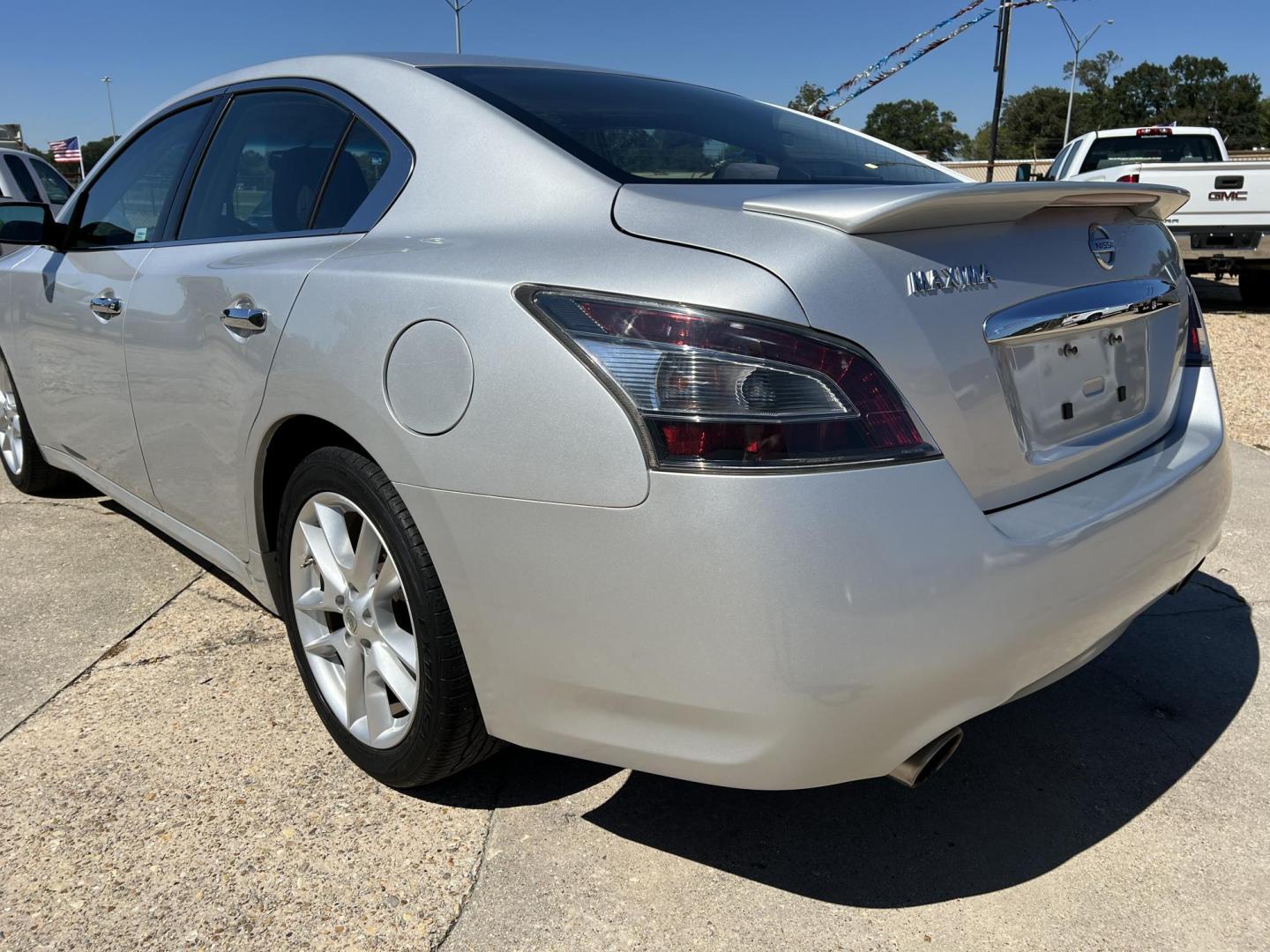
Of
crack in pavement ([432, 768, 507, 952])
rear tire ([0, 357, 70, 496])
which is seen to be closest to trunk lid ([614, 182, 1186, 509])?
crack in pavement ([432, 768, 507, 952])

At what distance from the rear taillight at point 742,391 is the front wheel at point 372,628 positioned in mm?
588

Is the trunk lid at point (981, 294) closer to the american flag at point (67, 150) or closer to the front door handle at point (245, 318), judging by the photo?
the front door handle at point (245, 318)

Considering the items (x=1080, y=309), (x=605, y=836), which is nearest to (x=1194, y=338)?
(x=1080, y=309)

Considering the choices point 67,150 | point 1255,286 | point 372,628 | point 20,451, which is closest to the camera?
point 372,628

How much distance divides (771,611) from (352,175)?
1.43 metres

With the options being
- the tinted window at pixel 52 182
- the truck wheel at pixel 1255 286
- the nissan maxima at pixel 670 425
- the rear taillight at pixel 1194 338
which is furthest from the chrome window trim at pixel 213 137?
the truck wheel at pixel 1255 286

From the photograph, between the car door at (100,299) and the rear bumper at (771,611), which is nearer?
the rear bumper at (771,611)

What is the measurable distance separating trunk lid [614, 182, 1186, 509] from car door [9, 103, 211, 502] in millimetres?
1878

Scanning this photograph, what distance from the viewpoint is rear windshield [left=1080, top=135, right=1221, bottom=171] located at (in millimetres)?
12180

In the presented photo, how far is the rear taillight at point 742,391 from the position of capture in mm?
1526

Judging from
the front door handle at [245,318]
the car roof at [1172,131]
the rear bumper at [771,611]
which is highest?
the car roof at [1172,131]

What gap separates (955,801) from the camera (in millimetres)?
2275

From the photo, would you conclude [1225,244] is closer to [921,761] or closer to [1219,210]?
[1219,210]

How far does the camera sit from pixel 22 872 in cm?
201
